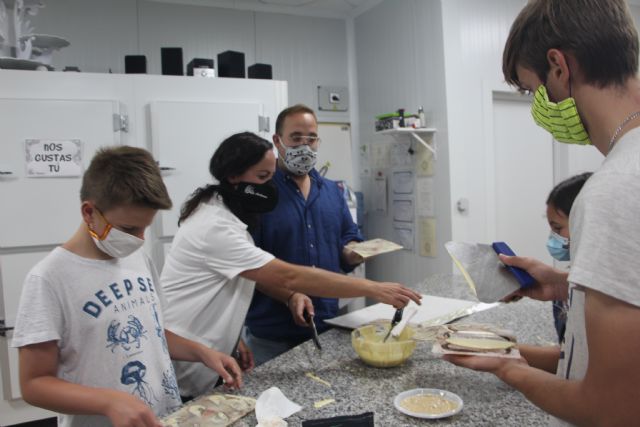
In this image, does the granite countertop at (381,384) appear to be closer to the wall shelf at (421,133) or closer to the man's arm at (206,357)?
the man's arm at (206,357)

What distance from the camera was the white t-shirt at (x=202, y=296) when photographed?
1.49m

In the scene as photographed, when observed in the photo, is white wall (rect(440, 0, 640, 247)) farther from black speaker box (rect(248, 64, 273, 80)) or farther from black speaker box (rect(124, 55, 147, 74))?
black speaker box (rect(124, 55, 147, 74))

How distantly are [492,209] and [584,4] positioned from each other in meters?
2.94

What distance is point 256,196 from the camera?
167cm

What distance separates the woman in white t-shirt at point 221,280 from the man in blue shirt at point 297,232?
0.23 metres

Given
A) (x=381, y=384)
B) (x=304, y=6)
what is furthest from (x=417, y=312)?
(x=304, y=6)

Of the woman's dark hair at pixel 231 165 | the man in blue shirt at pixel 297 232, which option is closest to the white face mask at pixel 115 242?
the woman's dark hair at pixel 231 165

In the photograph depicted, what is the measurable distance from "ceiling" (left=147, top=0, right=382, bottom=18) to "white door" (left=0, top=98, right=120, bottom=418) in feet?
4.90

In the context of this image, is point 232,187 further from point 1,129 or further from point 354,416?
point 1,129

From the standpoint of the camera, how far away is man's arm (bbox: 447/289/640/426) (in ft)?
1.88

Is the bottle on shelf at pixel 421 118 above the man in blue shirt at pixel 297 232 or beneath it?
above

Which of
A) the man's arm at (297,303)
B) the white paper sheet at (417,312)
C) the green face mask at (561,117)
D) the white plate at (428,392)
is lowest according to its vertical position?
the white plate at (428,392)

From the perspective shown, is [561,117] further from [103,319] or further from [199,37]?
[199,37]

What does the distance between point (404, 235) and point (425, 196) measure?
0.42 meters
